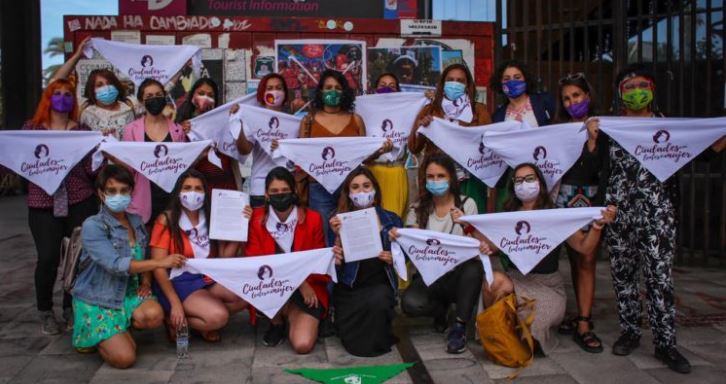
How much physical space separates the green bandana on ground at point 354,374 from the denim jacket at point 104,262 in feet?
4.25

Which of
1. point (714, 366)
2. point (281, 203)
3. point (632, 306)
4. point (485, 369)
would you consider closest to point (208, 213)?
point (281, 203)

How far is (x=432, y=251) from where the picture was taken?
15.1ft

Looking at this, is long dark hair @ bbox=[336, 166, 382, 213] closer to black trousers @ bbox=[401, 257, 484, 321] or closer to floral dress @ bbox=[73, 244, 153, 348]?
black trousers @ bbox=[401, 257, 484, 321]

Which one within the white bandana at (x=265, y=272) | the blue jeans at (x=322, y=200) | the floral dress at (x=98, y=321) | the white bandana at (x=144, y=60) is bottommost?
the floral dress at (x=98, y=321)

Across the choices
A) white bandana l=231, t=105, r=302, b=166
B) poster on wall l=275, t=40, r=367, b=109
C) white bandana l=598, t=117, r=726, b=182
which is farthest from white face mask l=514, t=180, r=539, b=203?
poster on wall l=275, t=40, r=367, b=109

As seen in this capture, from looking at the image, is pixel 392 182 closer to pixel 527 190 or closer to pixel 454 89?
pixel 454 89

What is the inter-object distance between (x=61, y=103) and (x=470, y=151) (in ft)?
10.2

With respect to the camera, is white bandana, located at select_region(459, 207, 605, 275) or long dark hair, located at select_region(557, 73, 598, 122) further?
long dark hair, located at select_region(557, 73, 598, 122)

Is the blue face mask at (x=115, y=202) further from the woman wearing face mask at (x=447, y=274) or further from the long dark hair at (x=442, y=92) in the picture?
the long dark hair at (x=442, y=92)

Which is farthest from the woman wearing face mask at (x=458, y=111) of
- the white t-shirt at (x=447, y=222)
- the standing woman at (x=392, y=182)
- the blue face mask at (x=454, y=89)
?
the white t-shirt at (x=447, y=222)

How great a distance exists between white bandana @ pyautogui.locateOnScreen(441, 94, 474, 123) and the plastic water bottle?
2.58 metres

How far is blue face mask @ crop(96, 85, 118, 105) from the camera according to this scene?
5.05 metres

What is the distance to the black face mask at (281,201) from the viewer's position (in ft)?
15.4

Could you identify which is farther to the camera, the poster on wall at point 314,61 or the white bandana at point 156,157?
the poster on wall at point 314,61
